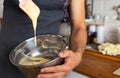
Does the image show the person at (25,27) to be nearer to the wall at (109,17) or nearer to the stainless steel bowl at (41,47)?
the stainless steel bowl at (41,47)

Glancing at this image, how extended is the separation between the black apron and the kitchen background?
89cm

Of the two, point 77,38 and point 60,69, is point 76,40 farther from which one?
point 60,69

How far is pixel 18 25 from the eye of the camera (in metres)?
0.80

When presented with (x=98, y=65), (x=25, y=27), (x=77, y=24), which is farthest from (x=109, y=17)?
(x=25, y=27)

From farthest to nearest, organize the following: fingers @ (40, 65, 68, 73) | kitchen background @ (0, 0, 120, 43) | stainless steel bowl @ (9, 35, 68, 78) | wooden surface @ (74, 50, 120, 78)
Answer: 1. kitchen background @ (0, 0, 120, 43)
2. wooden surface @ (74, 50, 120, 78)
3. stainless steel bowl @ (9, 35, 68, 78)
4. fingers @ (40, 65, 68, 73)

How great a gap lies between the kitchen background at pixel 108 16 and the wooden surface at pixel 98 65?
0.30 m

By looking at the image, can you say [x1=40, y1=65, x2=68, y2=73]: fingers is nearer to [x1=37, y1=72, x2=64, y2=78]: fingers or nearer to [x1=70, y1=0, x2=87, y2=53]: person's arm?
[x1=37, y1=72, x2=64, y2=78]: fingers

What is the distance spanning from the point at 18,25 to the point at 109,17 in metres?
1.03

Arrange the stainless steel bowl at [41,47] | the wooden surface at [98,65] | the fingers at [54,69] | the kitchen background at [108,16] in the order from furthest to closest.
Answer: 1. the kitchen background at [108,16]
2. the wooden surface at [98,65]
3. the stainless steel bowl at [41,47]
4. the fingers at [54,69]

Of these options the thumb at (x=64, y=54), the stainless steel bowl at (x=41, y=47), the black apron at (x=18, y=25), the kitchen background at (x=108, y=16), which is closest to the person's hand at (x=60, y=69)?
the thumb at (x=64, y=54)

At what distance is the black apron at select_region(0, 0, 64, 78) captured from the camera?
2.61 ft

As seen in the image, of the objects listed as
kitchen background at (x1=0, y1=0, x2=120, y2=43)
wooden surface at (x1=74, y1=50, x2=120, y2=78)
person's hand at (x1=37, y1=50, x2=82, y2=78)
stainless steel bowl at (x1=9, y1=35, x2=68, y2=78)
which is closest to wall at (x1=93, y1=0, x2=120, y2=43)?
kitchen background at (x1=0, y1=0, x2=120, y2=43)

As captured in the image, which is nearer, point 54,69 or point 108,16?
point 54,69

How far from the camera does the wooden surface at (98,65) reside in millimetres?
1172
